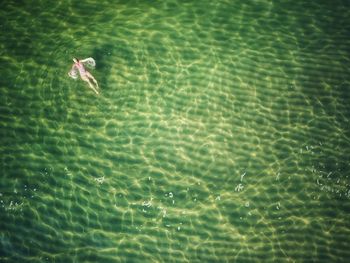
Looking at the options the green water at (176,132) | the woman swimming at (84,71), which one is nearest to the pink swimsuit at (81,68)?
the woman swimming at (84,71)

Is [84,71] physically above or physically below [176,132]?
above

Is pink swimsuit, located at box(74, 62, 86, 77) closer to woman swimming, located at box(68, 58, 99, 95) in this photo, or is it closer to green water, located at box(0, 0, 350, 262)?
woman swimming, located at box(68, 58, 99, 95)

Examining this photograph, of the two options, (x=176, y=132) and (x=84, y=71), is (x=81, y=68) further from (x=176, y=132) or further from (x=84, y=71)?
(x=176, y=132)

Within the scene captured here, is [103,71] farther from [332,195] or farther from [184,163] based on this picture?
[332,195]

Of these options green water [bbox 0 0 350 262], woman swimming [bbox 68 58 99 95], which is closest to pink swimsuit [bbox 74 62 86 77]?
woman swimming [bbox 68 58 99 95]

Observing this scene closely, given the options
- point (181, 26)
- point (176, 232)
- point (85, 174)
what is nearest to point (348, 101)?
point (181, 26)

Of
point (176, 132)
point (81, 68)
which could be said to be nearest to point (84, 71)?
point (81, 68)
